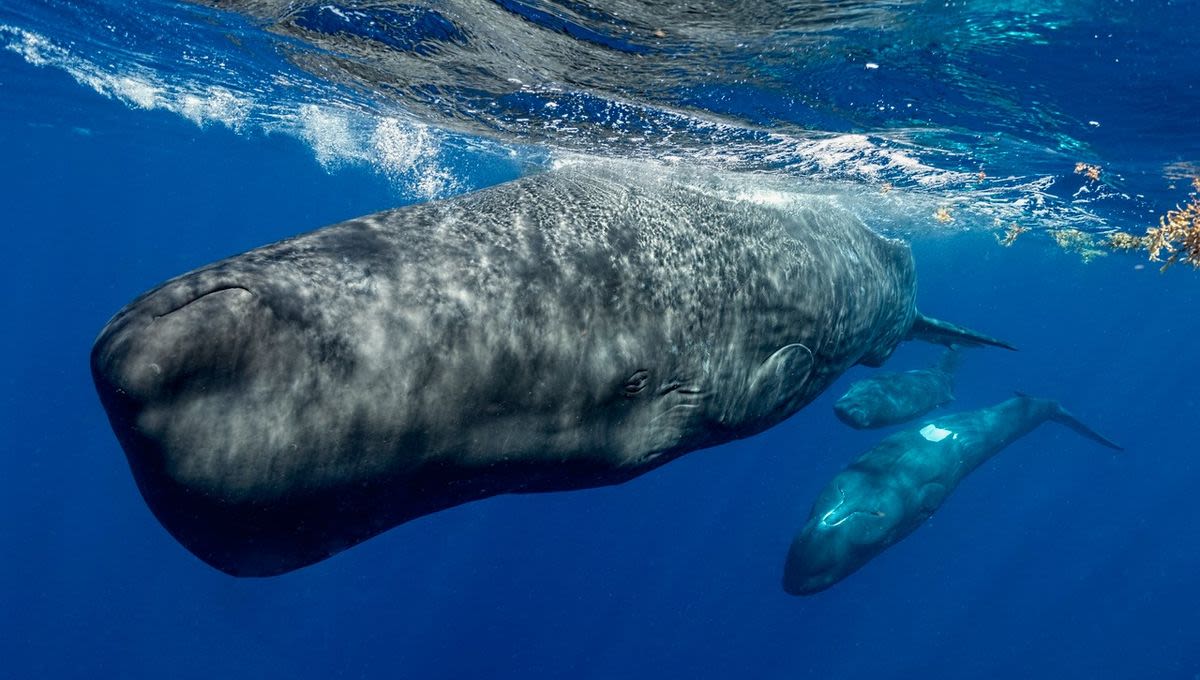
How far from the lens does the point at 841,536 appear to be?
11953mm

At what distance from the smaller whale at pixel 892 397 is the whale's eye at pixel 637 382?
8.93m

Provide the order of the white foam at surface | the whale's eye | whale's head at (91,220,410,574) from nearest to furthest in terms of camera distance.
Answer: whale's head at (91,220,410,574) < the whale's eye < the white foam at surface

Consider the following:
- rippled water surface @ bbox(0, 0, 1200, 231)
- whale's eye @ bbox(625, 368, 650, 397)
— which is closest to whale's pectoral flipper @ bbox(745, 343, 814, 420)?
whale's eye @ bbox(625, 368, 650, 397)

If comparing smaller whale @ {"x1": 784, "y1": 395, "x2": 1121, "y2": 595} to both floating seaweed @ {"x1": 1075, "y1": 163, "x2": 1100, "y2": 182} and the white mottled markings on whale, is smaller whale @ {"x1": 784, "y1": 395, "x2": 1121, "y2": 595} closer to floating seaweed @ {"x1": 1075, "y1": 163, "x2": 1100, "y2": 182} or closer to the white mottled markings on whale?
the white mottled markings on whale

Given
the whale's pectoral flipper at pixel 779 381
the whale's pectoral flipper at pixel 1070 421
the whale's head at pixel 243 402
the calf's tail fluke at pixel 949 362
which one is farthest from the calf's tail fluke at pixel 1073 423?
the whale's head at pixel 243 402

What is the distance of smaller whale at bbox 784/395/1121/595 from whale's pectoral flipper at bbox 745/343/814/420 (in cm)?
760

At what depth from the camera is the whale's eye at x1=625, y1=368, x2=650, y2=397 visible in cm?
377

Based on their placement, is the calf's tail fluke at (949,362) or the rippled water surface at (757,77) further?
the calf's tail fluke at (949,362)

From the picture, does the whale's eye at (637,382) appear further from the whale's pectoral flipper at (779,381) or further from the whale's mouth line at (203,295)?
the whale's mouth line at (203,295)

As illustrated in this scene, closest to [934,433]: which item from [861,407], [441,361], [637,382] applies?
[861,407]

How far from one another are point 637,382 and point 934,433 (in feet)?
41.5

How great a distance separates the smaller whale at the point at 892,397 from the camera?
Result: 11984mm

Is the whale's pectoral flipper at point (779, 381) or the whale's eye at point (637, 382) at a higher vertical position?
the whale's eye at point (637, 382)

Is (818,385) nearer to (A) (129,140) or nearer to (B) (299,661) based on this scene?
(B) (299,661)
